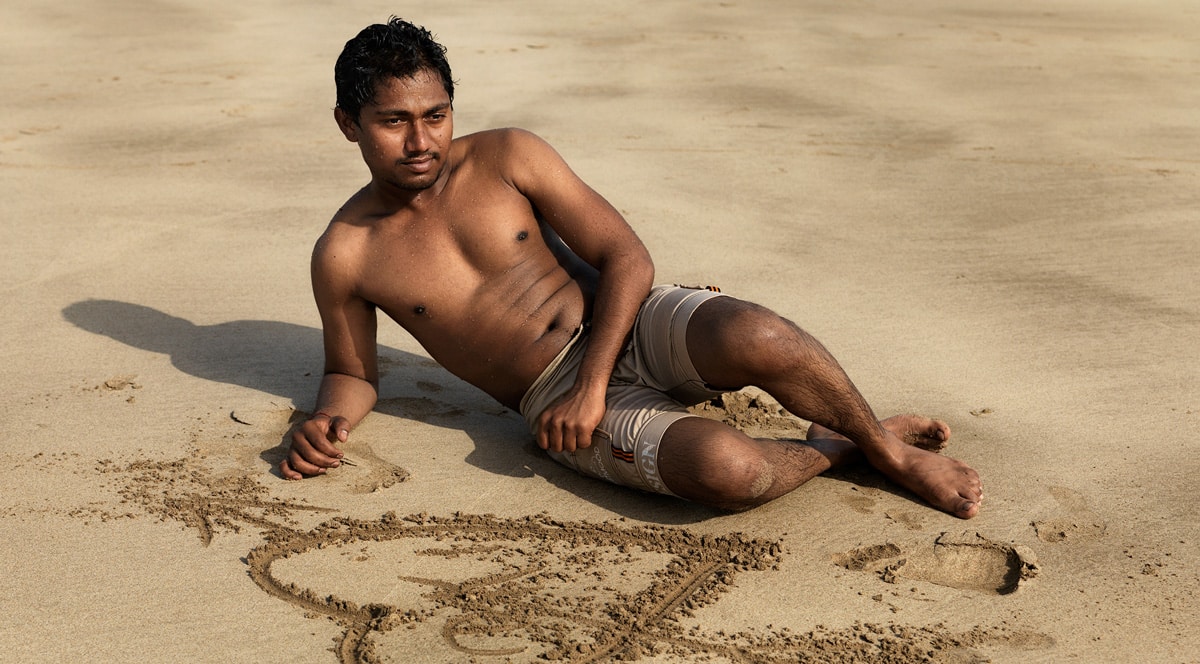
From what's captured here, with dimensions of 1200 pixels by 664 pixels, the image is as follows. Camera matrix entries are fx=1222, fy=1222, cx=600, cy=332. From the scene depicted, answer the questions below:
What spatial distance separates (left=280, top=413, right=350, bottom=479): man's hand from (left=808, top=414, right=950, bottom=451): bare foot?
1.34 meters

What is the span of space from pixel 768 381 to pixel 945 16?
843cm

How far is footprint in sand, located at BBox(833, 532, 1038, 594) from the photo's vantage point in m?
2.90

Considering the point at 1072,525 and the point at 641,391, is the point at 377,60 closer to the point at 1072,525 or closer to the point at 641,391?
the point at 641,391

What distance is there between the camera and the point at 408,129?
11.2 ft

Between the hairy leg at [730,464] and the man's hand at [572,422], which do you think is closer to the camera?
the hairy leg at [730,464]

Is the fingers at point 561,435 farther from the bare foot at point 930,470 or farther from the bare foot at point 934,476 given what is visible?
the bare foot at point 934,476

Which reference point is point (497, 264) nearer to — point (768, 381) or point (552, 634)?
point (768, 381)

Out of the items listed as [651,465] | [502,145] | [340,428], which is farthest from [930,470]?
[340,428]

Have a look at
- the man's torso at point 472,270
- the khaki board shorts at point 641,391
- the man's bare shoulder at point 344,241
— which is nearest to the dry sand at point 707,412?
the khaki board shorts at point 641,391

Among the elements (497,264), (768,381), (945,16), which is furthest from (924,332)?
(945,16)

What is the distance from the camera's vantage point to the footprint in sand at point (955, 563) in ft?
9.50

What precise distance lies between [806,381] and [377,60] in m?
1.46

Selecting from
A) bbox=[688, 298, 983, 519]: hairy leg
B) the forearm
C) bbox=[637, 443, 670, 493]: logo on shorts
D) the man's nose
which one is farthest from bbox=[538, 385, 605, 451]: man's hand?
the man's nose

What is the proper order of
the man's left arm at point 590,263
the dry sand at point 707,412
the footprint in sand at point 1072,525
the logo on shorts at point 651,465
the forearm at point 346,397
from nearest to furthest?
the dry sand at point 707,412
the footprint in sand at point 1072,525
the logo on shorts at point 651,465
the man's left arm at point 590,263
the forearm at point 346,397
